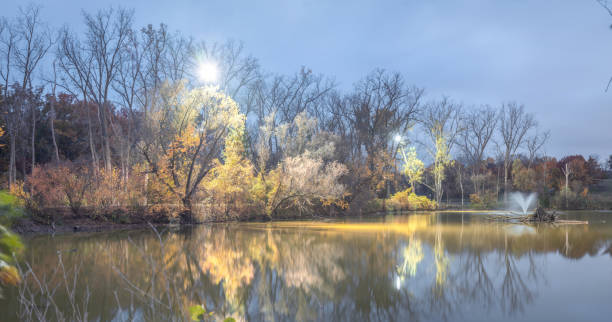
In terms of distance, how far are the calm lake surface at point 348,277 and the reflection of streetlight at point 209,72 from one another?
38.5 feet

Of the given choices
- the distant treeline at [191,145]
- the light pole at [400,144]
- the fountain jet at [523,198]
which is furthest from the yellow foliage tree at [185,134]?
the fountain jet at [523,198]


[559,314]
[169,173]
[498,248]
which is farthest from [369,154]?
[559,314]

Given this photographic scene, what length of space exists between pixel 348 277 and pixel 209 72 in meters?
18.7

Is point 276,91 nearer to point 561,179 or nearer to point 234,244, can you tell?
point 234,244

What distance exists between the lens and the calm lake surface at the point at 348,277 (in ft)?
21.4

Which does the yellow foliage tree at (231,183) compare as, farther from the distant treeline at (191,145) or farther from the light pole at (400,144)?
the light pole at (400,144)

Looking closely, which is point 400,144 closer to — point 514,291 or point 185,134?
point 185,134

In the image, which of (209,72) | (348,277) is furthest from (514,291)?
(209,72)

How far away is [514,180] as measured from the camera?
153 ft

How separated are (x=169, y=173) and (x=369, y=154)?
64.6ft

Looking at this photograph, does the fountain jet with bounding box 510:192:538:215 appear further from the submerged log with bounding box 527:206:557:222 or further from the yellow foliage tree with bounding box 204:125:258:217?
the yellow foliage tree with bounding box 204:125:258:217

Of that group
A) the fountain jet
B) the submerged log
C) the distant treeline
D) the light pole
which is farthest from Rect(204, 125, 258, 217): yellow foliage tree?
the fountain jet

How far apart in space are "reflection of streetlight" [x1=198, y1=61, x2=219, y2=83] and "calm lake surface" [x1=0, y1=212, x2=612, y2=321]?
11.7 metres

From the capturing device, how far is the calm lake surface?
6.53 m
